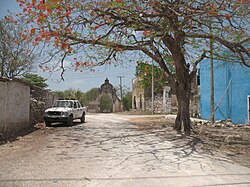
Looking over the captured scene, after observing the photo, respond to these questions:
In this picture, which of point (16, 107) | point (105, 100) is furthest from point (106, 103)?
point (16, 107)

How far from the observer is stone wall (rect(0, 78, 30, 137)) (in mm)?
12448

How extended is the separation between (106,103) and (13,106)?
121 ft

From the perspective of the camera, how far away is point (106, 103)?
166 feet

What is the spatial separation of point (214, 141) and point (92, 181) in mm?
7574

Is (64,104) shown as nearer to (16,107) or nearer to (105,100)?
(16,107)

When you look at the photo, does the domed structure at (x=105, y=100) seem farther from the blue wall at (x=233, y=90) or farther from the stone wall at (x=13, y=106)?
the stone wall at (x=13, y=106)

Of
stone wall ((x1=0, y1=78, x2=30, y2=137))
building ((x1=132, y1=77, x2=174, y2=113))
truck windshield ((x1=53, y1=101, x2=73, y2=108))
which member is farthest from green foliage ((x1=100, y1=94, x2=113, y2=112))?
stone wall ((x1=0, y1=78, x2=30, y2=137))

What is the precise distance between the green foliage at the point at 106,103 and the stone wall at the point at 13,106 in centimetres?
3403

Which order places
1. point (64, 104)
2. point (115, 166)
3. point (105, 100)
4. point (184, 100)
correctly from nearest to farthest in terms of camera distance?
point (115, 166), point (184, 100), point (64, 104), point (105, 100)

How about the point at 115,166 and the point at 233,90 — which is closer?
the point at 115,166

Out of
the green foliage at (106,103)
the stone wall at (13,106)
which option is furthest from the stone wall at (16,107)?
the green foliage at (106,103)

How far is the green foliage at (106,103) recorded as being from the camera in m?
50.4

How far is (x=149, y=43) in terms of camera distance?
14.7 meters

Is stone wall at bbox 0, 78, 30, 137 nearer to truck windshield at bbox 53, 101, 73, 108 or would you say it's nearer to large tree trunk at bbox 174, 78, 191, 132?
truck windshield at bbox 53, 101, 73, 108
